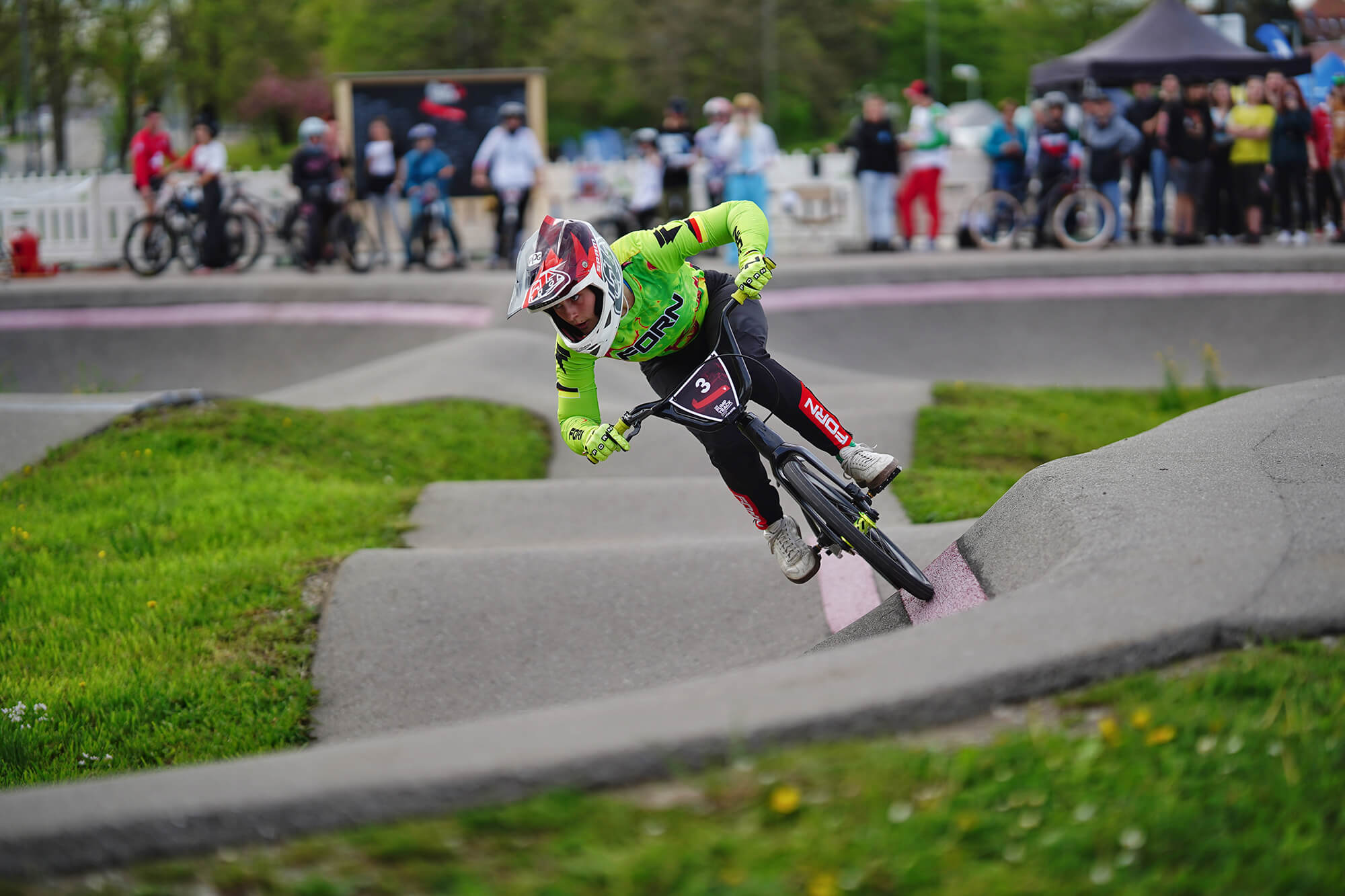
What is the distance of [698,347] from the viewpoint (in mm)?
6035

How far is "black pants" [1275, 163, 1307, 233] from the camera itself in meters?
16.1

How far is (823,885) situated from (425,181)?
16278mm

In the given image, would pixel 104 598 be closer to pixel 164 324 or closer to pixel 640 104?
pixel 164 324

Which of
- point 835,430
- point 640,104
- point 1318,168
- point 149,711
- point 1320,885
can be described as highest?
point 640,104

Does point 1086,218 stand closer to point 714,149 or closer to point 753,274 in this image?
point 714,149

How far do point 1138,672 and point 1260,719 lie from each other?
0.35 metres

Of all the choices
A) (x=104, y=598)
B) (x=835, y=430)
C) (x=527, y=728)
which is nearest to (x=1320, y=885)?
(x=527, y=728)

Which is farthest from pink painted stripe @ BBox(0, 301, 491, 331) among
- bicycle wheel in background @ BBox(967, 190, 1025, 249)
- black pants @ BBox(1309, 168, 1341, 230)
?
black pants @ BBox(1309, 168, 1341, 230)

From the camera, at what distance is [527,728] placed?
3.23 metres

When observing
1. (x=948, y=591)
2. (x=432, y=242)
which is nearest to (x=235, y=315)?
(x=432, y=242)

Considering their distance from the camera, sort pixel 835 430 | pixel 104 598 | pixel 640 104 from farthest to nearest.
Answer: pixel 640 104, pixel 104 598, pixel 835 430

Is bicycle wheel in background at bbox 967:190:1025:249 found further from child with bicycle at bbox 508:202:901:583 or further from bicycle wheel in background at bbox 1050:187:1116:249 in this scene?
child with bicycle at bbox 508:202:901:583

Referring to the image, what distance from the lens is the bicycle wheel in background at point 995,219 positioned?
1862 centimetres

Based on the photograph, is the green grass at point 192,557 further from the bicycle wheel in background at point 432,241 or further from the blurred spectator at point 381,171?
the blurred spectator at point 381,171
